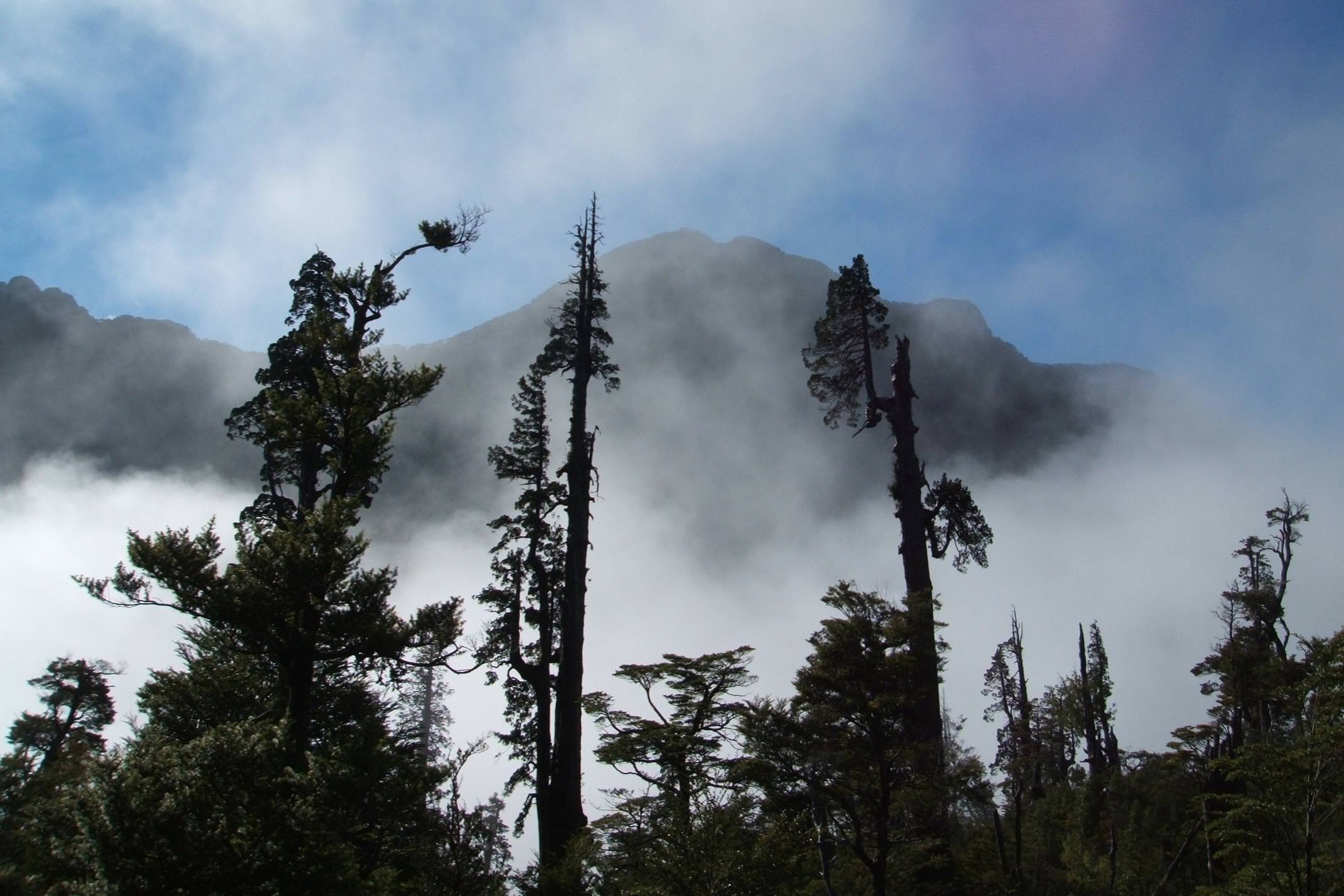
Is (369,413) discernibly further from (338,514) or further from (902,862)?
(902,862)

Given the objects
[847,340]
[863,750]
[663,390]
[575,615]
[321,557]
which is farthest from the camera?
[663,390]

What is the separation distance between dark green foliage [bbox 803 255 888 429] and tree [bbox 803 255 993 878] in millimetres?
20

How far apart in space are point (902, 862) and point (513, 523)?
1150 centimetres

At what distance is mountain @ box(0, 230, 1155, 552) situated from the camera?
110m

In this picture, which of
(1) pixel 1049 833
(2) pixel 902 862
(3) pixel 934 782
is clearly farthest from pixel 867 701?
(1) pixel 1049 833

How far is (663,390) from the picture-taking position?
131375 millimetres

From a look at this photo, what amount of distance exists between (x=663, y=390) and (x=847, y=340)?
371ft

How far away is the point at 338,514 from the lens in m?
9.51

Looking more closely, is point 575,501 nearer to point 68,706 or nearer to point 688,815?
point 688,815

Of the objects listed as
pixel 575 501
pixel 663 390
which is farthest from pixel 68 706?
pixel 663 390

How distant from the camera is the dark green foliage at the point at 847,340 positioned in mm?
18609

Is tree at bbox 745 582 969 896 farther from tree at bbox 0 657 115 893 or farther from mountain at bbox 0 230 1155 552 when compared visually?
mountain at bbox 0 230 1155 552

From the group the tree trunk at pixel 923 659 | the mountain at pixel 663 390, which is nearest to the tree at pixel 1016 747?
the tree trunk at pixel 923 659

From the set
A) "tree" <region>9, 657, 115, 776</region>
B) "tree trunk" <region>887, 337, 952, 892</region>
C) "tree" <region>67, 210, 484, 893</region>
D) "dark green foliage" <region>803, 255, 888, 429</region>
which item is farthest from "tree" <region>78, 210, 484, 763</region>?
"tree" <region>9, 657, 115, 776</region>
